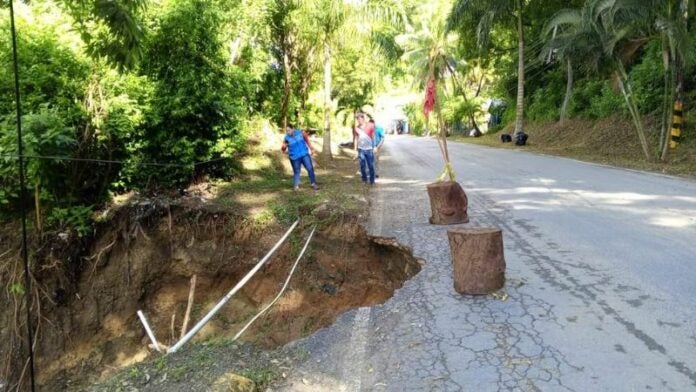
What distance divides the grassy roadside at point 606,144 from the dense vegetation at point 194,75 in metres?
Answer: 0.69

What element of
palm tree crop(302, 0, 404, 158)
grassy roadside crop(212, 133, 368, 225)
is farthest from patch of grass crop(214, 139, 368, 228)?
palm tree crop(302, 0, 404, 158)

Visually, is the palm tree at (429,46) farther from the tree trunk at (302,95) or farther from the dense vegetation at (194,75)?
the tree trunk at (302,95)

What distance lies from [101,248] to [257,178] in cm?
449

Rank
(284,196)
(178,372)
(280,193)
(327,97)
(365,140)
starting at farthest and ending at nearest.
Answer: (327,97), (365,140), (280,193), (284,196), (178,372)

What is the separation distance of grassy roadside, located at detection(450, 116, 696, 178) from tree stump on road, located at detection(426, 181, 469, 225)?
8.64 meters

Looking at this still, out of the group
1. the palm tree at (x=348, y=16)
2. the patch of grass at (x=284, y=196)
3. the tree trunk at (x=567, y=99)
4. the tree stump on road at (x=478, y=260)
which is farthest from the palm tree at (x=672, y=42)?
the tree stump on road at (x=478, y=260)

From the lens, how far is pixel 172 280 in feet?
27.1

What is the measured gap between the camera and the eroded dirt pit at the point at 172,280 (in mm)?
7078

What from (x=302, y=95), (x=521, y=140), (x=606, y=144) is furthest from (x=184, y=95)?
(x=521, y=140)

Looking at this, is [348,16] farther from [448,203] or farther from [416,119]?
[416,119]

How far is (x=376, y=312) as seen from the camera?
5086 mm

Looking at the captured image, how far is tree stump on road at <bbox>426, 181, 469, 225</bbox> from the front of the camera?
8078 mm

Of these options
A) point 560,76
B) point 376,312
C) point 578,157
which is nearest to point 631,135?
point 578,157

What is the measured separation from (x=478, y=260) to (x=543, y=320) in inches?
34.1
